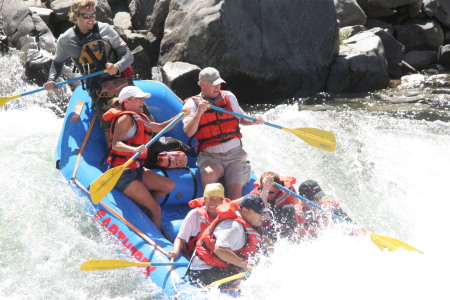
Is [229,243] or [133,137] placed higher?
[133,137]

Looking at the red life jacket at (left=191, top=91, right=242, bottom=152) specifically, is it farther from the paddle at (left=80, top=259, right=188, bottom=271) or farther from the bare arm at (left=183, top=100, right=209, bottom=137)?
the paddle at (left=80, top=259, right=188, bottom=271)

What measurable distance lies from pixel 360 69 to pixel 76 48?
18.8ft

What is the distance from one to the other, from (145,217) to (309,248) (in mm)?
1205

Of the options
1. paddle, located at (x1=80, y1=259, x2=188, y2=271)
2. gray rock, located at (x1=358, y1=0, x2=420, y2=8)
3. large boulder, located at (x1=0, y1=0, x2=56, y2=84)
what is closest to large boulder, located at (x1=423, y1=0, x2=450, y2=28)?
gray rock, located at (x1=358, y1=0, x2=420, y2=8)

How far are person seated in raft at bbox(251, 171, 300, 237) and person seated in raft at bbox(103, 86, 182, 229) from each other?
2.45 feet

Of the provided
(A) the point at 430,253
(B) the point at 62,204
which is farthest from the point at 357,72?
(B) the point at 62,204

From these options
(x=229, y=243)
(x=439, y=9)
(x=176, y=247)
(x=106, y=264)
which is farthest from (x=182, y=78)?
(x=439, y=9)

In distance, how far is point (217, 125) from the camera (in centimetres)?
511

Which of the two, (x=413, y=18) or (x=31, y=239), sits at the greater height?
(x=31, y=239)

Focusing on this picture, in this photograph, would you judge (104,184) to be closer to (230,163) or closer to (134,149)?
(134,149)

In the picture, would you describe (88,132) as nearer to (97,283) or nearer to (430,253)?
(97,283)

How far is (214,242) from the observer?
13.4ft

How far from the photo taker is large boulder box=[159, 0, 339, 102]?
9227mm

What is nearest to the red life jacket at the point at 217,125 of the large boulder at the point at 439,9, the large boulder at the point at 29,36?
the large boulder at the point at 29,36
